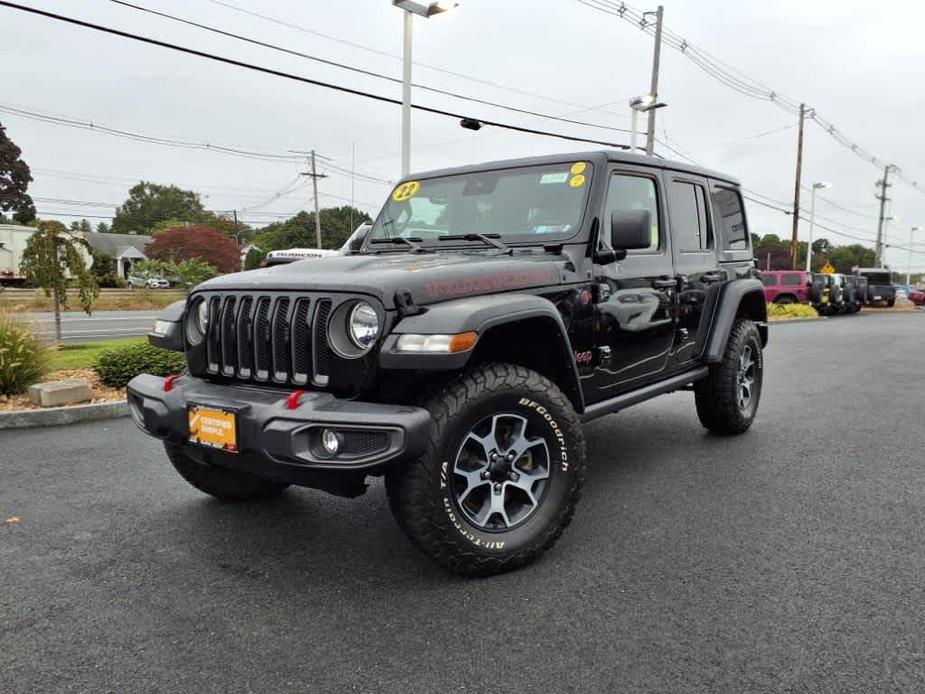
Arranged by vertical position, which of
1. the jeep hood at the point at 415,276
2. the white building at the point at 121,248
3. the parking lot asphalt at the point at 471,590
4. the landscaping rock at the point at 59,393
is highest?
the white building at the point at 121,248

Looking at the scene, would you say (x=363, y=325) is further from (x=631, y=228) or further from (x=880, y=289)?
(x=880, y=289)

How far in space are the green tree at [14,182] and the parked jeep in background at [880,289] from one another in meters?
59.0

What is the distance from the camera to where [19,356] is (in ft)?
20.1

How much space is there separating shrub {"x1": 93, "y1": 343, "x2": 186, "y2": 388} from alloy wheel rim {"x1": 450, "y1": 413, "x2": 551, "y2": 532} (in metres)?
4.47

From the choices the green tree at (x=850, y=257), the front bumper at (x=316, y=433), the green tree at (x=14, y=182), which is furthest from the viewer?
the green tree at (x=850, y=257)

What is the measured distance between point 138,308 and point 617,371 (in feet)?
82.2

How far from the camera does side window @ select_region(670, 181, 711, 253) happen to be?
4426mm

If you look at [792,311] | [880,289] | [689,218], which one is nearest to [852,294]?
[792,311]

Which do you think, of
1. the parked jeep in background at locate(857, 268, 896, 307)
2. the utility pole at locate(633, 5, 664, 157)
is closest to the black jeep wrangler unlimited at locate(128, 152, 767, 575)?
the utility pole at locate(633, 5, 664, 157)

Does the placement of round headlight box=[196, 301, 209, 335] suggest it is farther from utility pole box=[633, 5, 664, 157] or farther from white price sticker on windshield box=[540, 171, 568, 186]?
utility pole box=[633, 5, 664, 157]

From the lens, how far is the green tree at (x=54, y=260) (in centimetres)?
927

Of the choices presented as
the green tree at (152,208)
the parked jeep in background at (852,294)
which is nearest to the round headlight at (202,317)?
the parked jeep in background at (852,294)

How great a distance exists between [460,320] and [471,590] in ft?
3.69

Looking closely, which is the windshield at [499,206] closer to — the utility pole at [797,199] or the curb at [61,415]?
the curb at [61,415]
